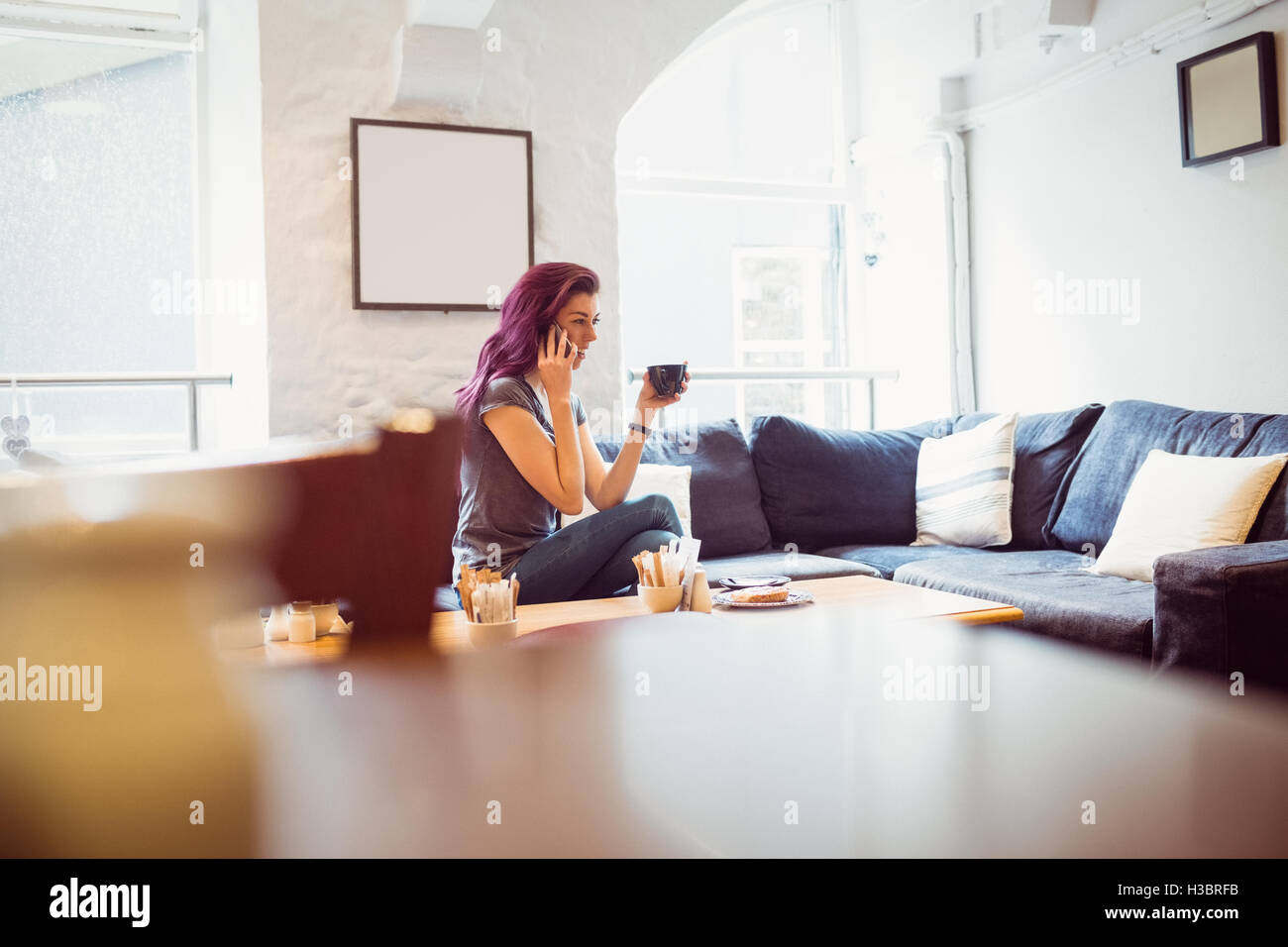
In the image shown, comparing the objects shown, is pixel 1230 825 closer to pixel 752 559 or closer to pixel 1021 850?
pixel 1021 850

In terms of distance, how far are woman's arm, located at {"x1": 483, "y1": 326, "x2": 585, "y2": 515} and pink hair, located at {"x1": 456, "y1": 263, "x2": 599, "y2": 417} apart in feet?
0.23

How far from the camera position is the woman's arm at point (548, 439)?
2.07m

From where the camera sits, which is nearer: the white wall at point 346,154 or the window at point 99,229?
the white wall at point 346,154

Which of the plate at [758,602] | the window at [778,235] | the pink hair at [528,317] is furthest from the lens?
the window at [778,235]

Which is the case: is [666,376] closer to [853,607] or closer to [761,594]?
[761,594]

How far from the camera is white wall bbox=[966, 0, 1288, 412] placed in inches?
123

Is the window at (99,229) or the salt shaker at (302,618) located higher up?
the window at (99,229)

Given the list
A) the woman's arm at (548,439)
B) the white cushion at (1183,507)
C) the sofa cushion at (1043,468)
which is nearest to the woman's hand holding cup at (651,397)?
the woman's arm at (548,439)

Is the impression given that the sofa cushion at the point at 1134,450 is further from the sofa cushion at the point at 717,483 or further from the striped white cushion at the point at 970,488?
the sofa cushion at the point at 717,483

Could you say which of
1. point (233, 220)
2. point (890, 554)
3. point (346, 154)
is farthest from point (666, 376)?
point (233, 220)

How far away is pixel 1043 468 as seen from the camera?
3502 mm

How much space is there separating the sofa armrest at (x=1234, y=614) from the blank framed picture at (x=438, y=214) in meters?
2.45

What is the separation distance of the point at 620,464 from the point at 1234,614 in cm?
130

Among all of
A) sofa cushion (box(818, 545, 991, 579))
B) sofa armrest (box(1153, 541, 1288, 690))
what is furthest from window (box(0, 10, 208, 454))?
sofa armrest (box(1153, 541, 1288, 690))
